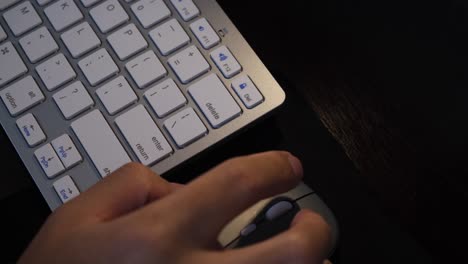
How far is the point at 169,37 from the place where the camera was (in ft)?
1.63

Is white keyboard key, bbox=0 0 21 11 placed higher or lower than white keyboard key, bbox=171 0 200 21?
higher

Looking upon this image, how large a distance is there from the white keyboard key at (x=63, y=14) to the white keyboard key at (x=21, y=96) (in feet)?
0.19

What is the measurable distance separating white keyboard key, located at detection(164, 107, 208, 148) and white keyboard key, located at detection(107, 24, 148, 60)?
73 mm

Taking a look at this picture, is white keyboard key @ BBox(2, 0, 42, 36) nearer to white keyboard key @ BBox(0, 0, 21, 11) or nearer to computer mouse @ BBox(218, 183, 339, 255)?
white keyboard key @ BBox(0, 0, 21, 11)

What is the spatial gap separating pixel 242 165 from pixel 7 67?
263 mm

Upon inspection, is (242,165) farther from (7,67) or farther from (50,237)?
(7,67)

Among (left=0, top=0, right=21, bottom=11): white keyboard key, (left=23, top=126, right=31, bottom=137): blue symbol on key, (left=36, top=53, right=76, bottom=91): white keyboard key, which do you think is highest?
(left=0, top=0, right=21, bottom=11): white keyboard key

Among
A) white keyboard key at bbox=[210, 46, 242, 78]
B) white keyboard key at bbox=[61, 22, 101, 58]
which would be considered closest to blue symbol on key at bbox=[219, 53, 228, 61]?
white keyboard key at bbox=[210, 46, 242, 78]

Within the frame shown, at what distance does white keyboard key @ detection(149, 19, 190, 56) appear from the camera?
1.62 ft

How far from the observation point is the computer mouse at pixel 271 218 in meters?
0.44

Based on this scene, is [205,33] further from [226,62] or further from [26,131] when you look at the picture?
[26,131]

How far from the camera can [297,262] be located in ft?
1.13

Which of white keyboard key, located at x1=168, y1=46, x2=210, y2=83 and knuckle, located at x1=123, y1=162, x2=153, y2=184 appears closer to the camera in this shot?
knuckle, located at x1=123, y1=162, x2=153, y2=184

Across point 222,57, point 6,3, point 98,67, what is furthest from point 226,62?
point 6,3
